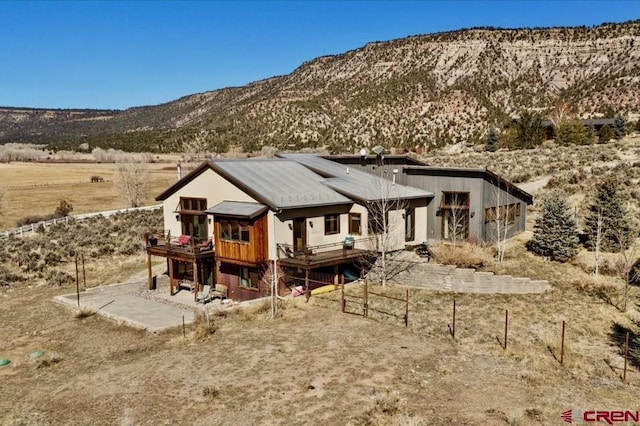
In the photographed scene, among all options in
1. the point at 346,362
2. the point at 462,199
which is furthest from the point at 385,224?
the point at 346,362

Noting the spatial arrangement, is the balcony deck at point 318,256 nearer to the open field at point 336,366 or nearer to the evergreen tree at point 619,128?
the open field at point 336,366

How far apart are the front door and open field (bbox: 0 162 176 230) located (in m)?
42.8

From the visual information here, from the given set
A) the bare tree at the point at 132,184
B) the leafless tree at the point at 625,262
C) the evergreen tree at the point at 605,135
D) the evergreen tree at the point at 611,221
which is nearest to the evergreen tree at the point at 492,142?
the evergreen tree at the point at 605,135

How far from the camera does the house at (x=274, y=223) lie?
78.8 ft

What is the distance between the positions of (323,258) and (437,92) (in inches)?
3878

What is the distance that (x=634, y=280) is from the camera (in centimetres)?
2384

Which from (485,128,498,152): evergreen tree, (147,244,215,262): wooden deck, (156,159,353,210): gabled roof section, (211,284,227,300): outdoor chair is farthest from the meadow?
(485,128,498,152): evergreen tree

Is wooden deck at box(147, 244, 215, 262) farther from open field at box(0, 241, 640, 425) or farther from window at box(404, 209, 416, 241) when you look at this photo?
window at box(404, 209, 416, 241)

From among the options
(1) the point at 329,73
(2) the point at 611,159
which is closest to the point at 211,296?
(2) the point at 611,159

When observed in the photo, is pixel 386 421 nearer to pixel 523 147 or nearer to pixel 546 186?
pixel 546 186

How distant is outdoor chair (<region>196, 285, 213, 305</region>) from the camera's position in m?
25.0

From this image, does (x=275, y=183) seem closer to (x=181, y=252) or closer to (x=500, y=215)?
(x=181, y=252)

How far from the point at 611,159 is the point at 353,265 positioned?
130 ft

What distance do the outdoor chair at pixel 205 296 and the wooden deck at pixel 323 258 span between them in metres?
4.34
